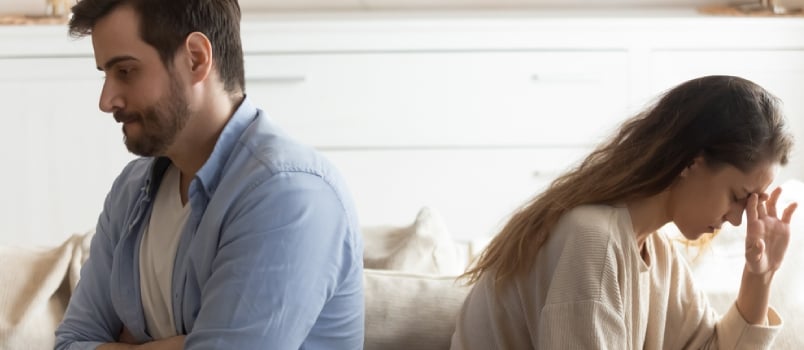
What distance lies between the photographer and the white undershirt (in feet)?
6.31

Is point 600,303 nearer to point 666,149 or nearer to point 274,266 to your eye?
point 666,149

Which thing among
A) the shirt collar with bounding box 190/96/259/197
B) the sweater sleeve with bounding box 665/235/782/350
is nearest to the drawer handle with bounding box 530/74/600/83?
the sweater sleeve with bounding box 665/235/782/350

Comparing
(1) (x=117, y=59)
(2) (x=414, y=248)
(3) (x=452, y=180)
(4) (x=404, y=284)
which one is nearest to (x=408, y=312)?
(4) (x=404, y=284)

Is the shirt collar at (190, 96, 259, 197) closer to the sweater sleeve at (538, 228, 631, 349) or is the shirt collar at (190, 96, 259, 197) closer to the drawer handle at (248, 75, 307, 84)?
the sweater sleeve at (538, 228, 631, 349)

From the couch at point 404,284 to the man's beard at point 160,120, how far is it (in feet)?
1.34

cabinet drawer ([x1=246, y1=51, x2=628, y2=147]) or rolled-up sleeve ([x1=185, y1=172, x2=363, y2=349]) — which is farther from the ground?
rolled-up sleeve ([x1=185, y1=172, x2=363, y2=349])

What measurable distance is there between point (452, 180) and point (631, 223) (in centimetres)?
196

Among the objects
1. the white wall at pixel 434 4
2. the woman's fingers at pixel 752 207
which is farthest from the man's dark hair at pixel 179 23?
the white wall at pixel 434 4

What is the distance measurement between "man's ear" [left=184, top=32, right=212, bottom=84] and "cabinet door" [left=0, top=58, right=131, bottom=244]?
196 centimetres

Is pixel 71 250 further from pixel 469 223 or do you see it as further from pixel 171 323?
pixel 469 223

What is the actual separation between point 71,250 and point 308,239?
0.67 m

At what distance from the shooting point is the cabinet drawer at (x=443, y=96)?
3762 mm

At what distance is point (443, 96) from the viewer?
379 centimetres

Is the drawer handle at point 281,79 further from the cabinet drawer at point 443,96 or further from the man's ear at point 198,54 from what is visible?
the man's ear at point 198,54
